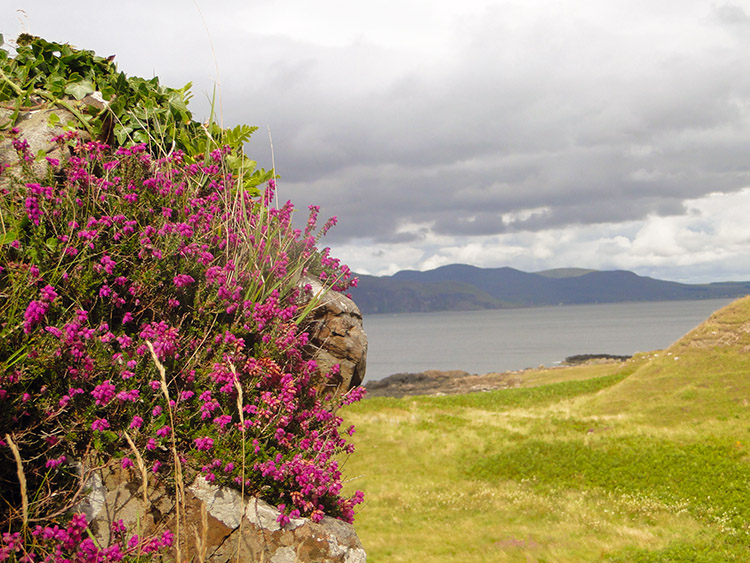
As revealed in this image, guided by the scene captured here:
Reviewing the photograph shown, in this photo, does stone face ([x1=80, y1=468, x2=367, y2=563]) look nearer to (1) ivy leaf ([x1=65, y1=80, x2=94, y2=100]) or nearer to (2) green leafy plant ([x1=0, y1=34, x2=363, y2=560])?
(2) green leafy plant ([x1=0, y1=34, x2=363, y2=560])

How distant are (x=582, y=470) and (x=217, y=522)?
23146 mm

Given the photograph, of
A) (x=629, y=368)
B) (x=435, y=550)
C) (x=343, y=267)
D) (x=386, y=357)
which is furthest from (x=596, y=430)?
(x=386, y=357)

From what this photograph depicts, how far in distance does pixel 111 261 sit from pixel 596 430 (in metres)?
28.6

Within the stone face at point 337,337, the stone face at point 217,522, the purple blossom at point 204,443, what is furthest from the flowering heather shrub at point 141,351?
the stone face at point 337,337

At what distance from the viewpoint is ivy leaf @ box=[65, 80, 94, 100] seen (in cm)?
630

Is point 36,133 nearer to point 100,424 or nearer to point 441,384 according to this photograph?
point 100,424

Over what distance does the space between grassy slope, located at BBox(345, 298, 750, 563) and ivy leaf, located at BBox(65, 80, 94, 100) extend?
1479cm

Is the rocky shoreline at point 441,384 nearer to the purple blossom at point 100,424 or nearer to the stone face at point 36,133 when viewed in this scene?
the stone face at point 36,133

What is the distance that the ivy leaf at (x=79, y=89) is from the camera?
248 inches

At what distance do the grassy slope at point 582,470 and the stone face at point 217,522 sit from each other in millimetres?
12836

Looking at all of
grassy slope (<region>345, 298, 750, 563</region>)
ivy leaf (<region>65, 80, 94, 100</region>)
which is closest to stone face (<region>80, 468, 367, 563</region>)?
ivy leaf (<region>65, 80, 94, 100</region>)

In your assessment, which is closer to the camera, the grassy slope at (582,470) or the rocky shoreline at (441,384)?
the grassy slope at (582,470)

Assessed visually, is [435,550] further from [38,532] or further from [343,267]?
[38,532]

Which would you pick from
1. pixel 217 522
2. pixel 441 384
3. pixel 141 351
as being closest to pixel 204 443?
pixel 217 522
